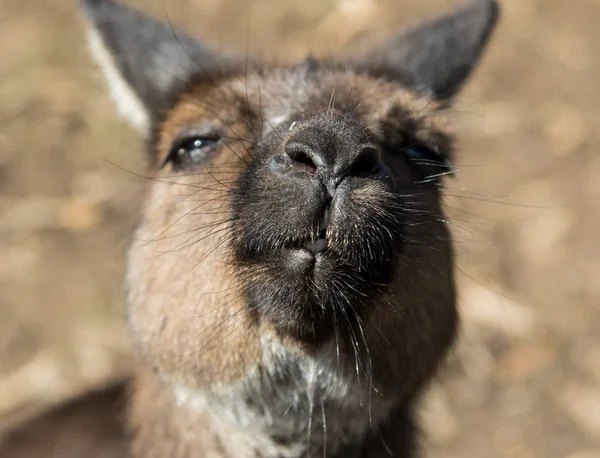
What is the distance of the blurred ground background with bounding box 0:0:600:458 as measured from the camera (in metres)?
5.36

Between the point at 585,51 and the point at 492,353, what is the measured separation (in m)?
3.97

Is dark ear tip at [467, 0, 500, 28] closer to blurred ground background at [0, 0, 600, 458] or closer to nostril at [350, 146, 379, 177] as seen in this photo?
blurred ground background at [0, 0, 600, 458]

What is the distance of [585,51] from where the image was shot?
7.96m

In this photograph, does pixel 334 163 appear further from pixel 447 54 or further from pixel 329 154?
pixel 447 54

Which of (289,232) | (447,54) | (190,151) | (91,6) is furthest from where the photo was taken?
(447,54)

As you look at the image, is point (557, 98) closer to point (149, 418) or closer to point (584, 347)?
point (584, 347)

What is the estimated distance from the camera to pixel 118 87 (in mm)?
3908

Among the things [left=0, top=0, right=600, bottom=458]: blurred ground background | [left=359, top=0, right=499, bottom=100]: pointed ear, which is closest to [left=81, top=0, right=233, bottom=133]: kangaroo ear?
[left=0, top=0, right=600, bottom=458]: blurred ground background

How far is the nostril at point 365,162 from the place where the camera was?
2.40 metres

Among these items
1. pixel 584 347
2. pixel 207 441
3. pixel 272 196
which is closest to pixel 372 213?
pixel 272 196

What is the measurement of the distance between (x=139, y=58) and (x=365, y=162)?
1785 mm

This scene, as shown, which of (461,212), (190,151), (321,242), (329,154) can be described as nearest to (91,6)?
(190,151)

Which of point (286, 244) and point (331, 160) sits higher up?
point (331, 160)

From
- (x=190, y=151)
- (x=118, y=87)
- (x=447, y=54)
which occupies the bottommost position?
(x=190, y=151)
